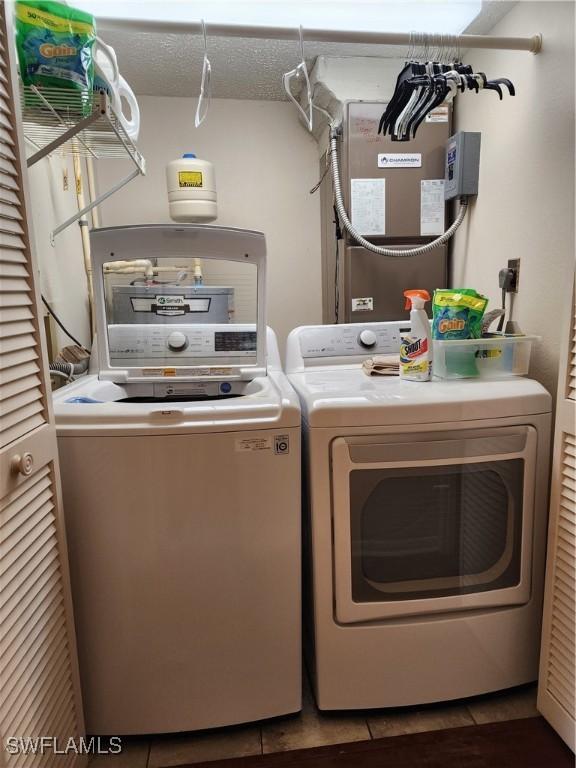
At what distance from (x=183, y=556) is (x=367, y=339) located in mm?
1003

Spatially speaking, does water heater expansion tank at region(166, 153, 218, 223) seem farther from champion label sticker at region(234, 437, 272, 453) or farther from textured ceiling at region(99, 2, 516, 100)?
champion label sticker at region(234, 437, 272, 453)

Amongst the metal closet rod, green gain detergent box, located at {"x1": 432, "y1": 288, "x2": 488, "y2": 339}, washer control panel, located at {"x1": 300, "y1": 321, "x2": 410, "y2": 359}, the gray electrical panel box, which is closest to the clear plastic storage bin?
green gain detergent box, located at {"x1": 432, "y1": 288, "x2": 488, "y2": 339}

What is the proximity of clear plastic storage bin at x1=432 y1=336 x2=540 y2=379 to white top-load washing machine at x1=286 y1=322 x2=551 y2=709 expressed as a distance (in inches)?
3.2

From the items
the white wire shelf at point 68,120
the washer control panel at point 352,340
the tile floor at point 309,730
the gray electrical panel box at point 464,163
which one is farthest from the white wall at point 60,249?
the gray electrical panel box at point 464,163

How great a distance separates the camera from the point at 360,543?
4.13 feet

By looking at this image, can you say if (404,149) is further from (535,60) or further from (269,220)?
(269,220)

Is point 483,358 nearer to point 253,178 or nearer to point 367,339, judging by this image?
point 367,339

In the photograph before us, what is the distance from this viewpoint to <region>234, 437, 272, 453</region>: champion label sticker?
1.13 meters

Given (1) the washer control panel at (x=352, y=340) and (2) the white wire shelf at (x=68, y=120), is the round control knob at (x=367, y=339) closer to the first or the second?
(1) the washer control panel at (x=352, y=340)

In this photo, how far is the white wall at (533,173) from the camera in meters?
1.32

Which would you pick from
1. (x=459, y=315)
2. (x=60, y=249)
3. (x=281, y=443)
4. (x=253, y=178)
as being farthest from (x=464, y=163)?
(x=60, y=249)

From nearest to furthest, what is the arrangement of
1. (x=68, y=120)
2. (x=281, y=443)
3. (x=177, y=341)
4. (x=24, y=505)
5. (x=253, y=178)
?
(x=24, y=505), (x=281, y=443), (x=68, y=120), (x=177, y=341), (x=253, y=178)

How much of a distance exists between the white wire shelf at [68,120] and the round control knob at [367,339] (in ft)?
3.15

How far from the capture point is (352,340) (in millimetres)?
1728
